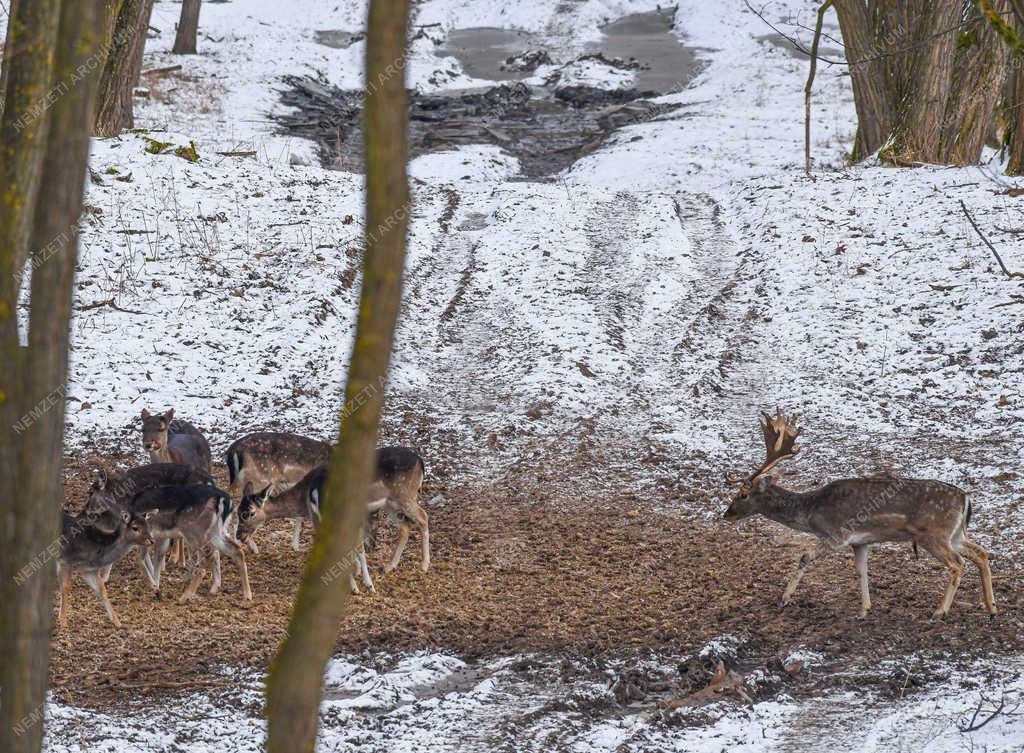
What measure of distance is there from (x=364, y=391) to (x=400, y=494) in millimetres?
6488

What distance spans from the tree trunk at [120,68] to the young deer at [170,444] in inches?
394

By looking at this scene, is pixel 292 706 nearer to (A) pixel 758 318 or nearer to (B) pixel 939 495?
(B) pixel 939 495

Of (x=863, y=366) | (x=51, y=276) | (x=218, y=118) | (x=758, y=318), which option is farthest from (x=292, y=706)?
(x=218, y=118)

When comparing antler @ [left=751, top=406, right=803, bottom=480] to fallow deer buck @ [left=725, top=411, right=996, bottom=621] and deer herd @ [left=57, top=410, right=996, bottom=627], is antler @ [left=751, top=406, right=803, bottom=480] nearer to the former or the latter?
deer herd @ [left=57, top=410, right=996, bottom=627]

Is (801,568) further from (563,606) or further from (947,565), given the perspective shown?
(563,606)

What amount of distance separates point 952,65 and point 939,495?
14056 mm

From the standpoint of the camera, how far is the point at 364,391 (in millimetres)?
2680

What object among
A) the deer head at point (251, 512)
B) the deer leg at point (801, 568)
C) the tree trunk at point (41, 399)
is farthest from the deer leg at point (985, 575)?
the tree trunk at point (41, 399)

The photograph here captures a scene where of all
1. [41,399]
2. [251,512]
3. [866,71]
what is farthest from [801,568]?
[866,71]

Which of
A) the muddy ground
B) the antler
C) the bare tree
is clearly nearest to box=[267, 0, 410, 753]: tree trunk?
the muddy ground

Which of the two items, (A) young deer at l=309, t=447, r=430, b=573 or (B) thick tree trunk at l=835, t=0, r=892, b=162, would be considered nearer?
(A) young deer at l=309, t=447, r=430, b=573

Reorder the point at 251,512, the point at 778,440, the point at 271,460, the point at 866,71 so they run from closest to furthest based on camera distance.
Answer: the point at 251,512 < the point at 778,440 < the point at 271,460 < the point at 866,71

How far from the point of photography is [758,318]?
47.0ft

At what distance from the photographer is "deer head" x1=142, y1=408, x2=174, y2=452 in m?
9.94
